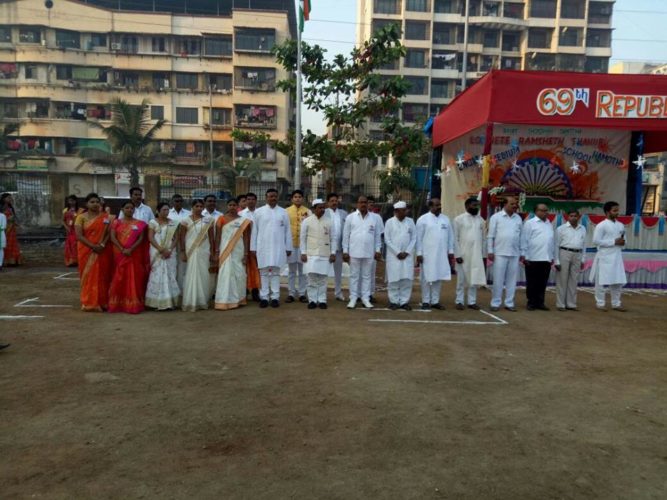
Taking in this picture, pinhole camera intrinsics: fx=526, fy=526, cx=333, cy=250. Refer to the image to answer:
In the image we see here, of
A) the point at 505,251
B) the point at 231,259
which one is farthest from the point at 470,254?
the point at 231,259

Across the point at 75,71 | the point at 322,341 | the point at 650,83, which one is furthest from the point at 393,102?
the point at 75,71

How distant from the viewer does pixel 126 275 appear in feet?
22.6

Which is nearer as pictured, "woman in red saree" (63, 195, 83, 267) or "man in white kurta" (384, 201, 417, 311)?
"man in white kurta" (384, 201, 417, 311)

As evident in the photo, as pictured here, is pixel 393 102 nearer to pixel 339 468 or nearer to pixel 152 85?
pixel 339 468

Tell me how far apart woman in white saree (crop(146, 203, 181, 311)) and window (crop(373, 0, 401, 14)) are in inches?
1589

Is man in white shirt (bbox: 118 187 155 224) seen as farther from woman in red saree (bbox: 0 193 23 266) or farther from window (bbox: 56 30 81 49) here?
window (bbox: 56 30 81 49)

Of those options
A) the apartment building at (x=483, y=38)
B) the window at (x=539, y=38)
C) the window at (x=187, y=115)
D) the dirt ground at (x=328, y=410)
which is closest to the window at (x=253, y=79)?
the window at (x=187, y=115)

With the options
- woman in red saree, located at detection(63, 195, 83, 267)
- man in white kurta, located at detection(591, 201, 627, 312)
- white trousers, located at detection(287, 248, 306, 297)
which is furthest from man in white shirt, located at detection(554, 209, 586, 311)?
woman in red saree, located at detection(63, 195, 83, 267)

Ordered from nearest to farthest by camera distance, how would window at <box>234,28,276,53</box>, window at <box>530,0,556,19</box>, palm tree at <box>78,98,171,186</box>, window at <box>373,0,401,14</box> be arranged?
palm tree at <box>78,98,171,186</box> < window at <box>234,28,276,53</box> < window at <box>373,0,401,14</box> < window at <box>530,0,556,19</box>

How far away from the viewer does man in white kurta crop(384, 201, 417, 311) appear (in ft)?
24.3

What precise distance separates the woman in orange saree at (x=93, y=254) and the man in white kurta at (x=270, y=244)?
1.98 metres

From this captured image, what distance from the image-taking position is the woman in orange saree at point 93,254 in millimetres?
6879

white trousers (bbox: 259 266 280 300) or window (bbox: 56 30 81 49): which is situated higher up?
window (bbox: 56 30 81 49)

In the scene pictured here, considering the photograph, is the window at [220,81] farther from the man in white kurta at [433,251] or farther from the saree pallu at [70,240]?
the man in white kurta at [433,251]
